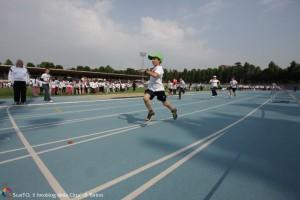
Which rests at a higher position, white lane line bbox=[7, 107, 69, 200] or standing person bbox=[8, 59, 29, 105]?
standing person bbox=[8, 59, 29, 105]

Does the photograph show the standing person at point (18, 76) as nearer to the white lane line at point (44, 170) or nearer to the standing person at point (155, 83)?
the standing person at point (155, 83)

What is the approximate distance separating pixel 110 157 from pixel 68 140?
5.10 feet

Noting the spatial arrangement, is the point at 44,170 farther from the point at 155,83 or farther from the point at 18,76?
the point at 18,76

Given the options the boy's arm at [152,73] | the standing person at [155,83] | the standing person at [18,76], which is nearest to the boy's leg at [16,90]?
the standing person at [18,76]

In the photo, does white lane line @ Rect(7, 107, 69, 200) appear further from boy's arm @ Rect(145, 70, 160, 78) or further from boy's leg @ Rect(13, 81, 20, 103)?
boy's leg @ Rect(13, 81, 20, 103)

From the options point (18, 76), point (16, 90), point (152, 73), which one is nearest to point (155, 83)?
point (152, 73)

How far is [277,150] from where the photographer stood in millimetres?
4762

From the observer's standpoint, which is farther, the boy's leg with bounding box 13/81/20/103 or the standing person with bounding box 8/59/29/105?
the boy's leg with bounding box 13/81/20/103

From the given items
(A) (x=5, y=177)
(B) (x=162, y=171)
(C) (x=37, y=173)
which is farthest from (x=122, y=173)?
(A) (x=5, y=177)

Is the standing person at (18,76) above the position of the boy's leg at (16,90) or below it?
above

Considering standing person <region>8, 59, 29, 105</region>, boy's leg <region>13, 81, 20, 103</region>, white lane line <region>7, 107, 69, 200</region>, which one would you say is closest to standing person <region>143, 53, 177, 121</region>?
white lane line <region>7, 107, 69, 200</region>

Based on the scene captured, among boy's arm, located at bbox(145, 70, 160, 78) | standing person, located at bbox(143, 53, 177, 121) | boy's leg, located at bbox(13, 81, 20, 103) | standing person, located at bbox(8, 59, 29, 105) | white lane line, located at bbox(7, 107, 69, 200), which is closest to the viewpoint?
white lane line, located at bbox(7, 107, 69, 200)

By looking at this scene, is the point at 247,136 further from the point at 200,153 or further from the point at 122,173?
the point at 122,173

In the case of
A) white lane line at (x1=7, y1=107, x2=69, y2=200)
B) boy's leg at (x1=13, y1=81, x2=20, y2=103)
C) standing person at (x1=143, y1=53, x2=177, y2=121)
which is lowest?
white lane line at (x1=7, y1=107, x2=69, y2=200)
